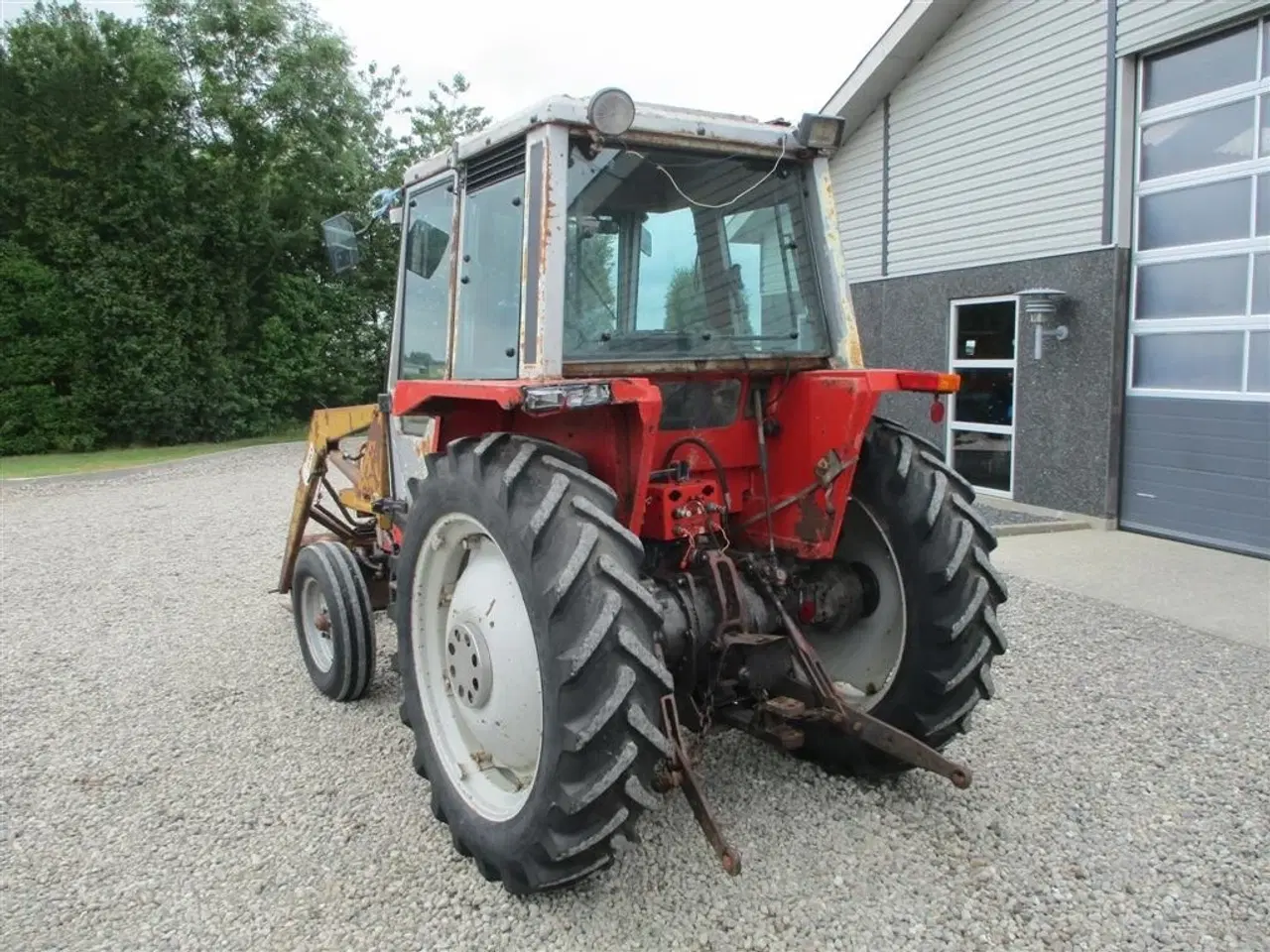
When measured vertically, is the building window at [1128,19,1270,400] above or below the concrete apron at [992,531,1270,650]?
above

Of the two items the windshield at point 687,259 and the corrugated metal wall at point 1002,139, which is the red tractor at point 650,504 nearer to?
the windshield at point 687,259

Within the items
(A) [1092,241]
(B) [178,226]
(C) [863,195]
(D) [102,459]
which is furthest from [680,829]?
(B) [178,226]

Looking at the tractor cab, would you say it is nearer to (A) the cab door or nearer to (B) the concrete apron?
(A) the cab door

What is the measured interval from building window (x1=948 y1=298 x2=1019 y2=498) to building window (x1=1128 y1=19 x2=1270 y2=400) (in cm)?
149

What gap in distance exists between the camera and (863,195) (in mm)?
12047

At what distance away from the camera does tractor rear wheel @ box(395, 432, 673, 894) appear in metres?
2.68

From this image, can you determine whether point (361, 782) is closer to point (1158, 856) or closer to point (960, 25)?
point (1158, 856)

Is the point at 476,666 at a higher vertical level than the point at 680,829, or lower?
higher

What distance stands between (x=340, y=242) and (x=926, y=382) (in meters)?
2.54

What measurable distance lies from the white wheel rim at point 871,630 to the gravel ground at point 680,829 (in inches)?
16.0

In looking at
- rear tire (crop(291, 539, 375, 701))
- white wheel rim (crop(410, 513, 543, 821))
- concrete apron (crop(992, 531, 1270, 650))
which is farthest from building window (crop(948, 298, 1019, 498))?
white wheel rim (crop(410, 513, 543, 821))

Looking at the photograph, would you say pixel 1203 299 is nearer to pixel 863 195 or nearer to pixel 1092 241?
pixel 1092 241

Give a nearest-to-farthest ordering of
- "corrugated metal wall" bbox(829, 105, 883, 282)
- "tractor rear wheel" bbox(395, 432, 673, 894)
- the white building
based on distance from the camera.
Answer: "tractor rear wheel" bbox(395, 432, 673, 894)
the white building
"corrugated metal wall" bbox(829, 105, 883, 282)

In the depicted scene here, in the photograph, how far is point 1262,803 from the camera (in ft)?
12.0
